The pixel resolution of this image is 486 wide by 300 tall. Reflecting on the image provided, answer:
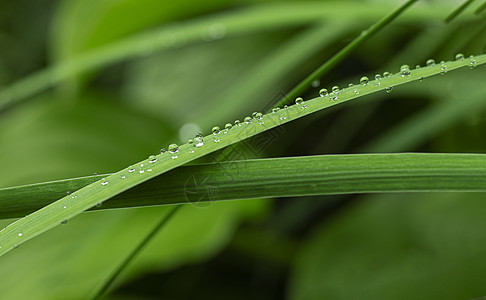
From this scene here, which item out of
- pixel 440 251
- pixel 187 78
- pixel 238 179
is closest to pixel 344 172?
pixel 238 179

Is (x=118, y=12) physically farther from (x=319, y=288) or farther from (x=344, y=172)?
(x=344, y=172)

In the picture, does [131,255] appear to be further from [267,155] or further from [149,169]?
[267,155]

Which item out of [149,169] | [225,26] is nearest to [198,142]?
[149,169]

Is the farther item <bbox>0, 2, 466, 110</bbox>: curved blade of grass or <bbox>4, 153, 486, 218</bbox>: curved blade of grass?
<bbox>0, 2, 466, 110</bbox>: curved blade of grass

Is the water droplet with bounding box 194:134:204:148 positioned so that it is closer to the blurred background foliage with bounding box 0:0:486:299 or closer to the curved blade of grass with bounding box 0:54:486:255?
the curved blade of grass with bounding box 0:54:486:255

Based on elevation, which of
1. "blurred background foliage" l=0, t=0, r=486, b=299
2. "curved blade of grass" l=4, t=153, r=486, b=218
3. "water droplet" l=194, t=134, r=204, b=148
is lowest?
"curved blade of grass" l=4, t=153, r=486, b=218

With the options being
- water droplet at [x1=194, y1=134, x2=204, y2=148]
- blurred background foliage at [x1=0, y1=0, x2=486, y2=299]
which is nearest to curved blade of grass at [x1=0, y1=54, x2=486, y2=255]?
water droplet at [x1=194, y1=134, x2=204, y2=148]

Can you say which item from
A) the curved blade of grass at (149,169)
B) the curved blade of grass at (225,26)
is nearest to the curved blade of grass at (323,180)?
the curved blade of grass at (149,169)
